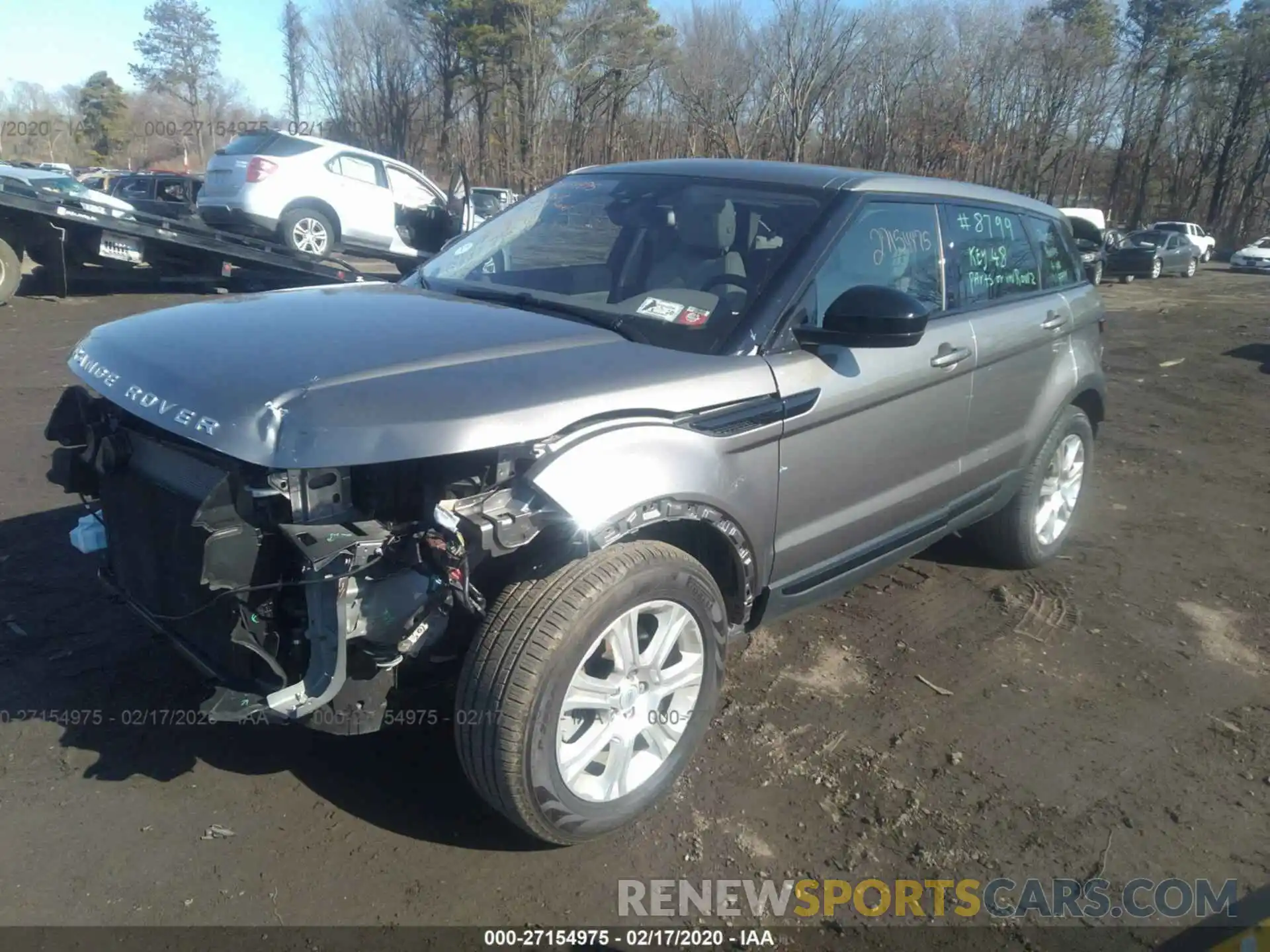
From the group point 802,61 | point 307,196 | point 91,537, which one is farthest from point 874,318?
point 802,61

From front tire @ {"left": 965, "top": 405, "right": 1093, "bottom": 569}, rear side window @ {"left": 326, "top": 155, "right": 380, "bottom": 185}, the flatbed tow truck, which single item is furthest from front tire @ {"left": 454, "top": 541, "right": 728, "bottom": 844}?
rear side window @ {"left": 326, "top": 155, "right": 380, "bottom": 185}

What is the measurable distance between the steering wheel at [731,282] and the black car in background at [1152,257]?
26474 mm

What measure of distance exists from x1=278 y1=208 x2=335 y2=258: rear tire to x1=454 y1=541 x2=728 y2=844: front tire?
1235 cm

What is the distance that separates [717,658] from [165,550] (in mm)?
1657

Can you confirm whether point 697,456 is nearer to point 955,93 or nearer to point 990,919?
point 990,919

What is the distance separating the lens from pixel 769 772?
10.3 feet

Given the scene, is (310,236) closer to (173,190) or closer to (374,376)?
(173,190)

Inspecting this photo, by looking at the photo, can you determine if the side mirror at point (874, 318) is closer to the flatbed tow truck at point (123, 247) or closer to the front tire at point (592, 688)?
the front tire at point (592, 688)

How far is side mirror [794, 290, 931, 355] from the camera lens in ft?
9.78

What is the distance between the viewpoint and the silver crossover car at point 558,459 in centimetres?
237

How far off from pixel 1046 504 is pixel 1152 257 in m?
26.3

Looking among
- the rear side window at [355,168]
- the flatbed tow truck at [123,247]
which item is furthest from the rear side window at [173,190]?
the flatbed tow truck at [123,247]

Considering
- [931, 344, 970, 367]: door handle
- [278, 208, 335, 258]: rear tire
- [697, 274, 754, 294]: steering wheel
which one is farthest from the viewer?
[278, 208, 335, 258]: rear tire

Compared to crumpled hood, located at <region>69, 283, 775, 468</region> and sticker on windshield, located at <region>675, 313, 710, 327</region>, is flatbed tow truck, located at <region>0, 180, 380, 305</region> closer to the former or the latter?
crumpled hood, located at <region>69, 283, 775, 468</region>
